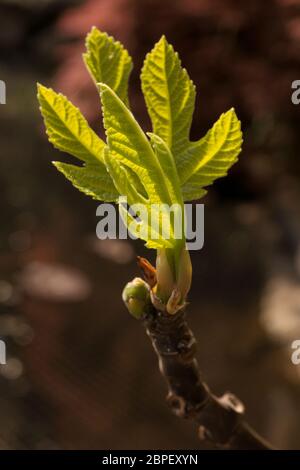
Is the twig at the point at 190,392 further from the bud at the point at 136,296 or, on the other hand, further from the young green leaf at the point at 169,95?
the young green leaf at the point at 169,95

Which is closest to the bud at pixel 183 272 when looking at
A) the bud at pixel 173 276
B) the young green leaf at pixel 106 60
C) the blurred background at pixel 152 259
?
the bud at pixel 173 276

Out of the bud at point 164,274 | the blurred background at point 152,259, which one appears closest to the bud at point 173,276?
the bud at point 164,274

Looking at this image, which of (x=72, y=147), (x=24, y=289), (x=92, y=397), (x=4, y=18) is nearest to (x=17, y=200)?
(x=24, y=289)

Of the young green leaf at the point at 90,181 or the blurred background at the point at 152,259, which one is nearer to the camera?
the young green leaf at the point at 90,181

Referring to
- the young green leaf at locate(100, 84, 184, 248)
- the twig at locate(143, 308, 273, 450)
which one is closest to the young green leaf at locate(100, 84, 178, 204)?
the young green leaf at locate(100, 84, 184, 248)

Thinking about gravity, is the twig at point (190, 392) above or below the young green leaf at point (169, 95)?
below

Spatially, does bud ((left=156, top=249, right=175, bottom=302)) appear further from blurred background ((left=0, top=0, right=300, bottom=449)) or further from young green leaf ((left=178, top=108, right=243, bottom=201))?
blurred background ((left=0, top=0, right=300, bottom=449))
